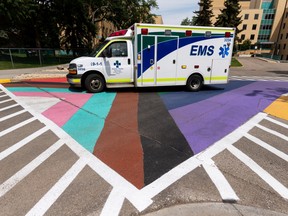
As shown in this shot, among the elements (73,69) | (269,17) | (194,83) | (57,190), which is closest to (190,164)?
(57,190)

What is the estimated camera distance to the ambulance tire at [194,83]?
994 centimetres

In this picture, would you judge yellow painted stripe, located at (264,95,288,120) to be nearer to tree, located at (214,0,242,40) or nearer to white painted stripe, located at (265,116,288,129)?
white painted stripe, located at (265,116,288,129)

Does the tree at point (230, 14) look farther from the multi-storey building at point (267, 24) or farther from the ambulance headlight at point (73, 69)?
the ambulance headlight at point (73, 69)

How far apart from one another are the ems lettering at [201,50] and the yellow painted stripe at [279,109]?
3542mm

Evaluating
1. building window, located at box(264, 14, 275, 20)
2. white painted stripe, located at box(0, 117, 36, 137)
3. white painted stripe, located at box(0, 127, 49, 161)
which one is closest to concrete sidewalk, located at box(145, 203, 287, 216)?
white painted stripe, located at box(0, 127, 49, 161)

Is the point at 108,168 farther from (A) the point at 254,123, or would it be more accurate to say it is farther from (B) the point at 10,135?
(A) the point at 254,123

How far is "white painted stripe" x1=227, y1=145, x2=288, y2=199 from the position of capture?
3.17 meters

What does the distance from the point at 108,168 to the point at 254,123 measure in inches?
181

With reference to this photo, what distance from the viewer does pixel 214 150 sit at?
171 inches

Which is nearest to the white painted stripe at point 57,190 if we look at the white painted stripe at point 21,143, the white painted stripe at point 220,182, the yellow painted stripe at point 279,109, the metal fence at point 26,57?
the white painted stripe at point 21,143

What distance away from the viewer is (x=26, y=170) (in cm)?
356

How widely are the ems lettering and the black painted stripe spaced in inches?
145

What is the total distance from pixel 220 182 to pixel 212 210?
68 centimetres

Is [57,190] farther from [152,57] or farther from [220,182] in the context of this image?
[152,57]
